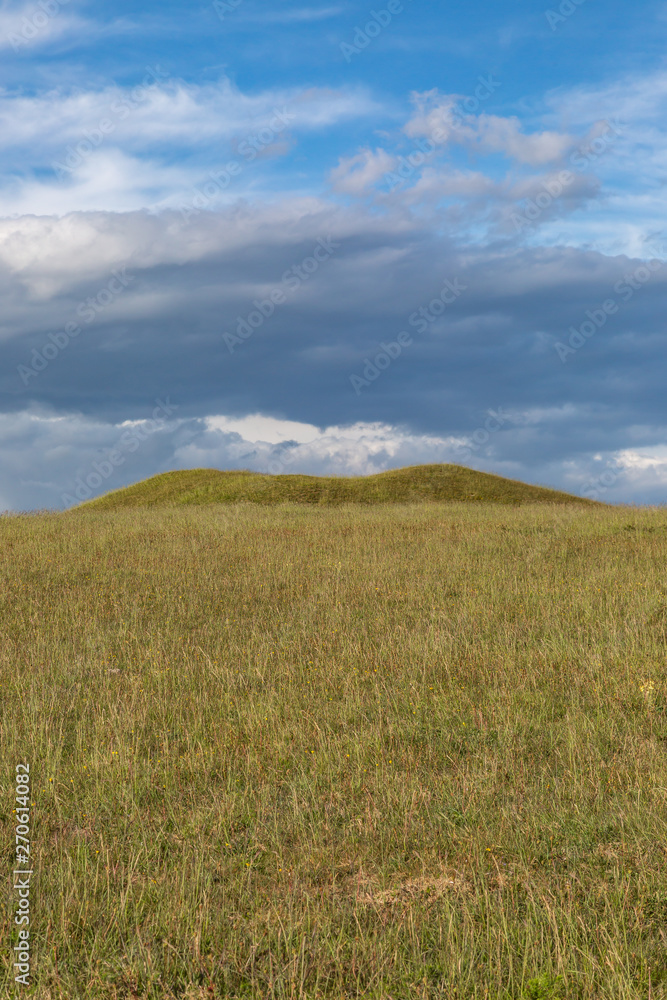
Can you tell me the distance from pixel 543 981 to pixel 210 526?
20.7 metres

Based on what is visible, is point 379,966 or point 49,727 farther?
point 49,727

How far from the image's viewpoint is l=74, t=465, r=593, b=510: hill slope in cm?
3800

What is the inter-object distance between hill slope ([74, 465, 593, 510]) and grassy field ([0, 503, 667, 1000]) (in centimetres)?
2353

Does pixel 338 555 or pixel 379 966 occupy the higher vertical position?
pixel 338 555

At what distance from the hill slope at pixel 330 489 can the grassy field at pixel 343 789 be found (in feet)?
77.2

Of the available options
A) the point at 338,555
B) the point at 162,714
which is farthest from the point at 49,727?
the point at 338,555

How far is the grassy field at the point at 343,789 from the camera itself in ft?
13.8

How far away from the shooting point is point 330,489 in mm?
39500

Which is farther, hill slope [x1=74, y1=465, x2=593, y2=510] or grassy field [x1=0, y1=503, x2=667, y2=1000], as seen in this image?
hill slope [x1=74, y1=465, x2=593, y2=510]

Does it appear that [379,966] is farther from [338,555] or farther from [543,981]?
[338,555]

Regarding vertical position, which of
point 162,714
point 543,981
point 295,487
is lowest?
point 543,981

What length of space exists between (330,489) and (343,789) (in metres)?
33.4

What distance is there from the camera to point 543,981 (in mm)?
3918

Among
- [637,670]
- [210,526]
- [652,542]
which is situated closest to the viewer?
[637,670]
